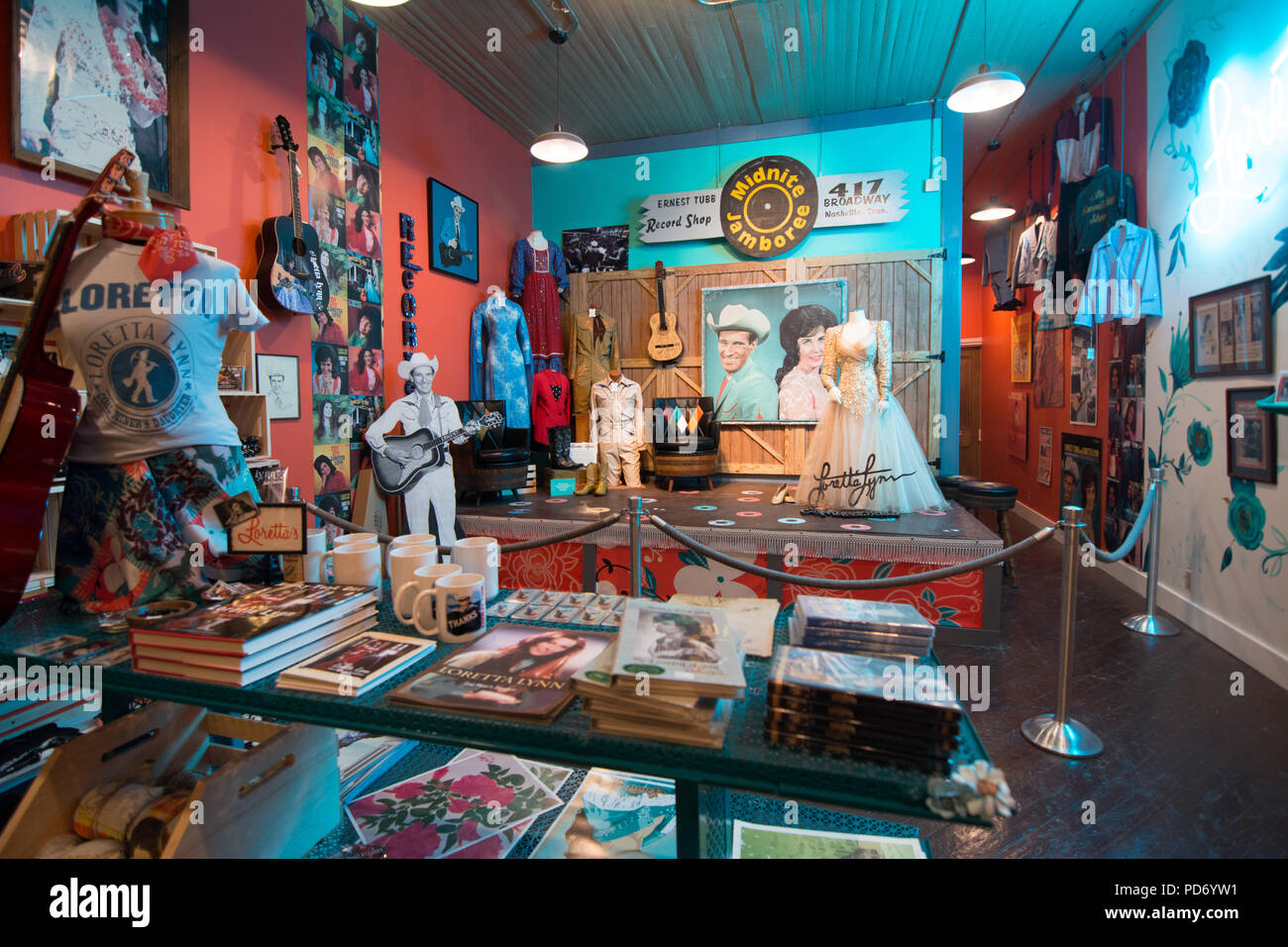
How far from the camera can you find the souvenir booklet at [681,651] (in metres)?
0.89

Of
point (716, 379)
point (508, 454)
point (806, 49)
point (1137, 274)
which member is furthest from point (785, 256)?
point (508, 454)

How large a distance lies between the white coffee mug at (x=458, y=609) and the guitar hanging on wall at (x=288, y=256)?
2827mm

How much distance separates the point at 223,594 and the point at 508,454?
354 cm

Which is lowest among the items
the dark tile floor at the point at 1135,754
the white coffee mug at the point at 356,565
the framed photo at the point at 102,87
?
the dark tile floor at the point at 1135,754

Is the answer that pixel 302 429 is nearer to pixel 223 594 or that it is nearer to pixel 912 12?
pixel 223 594

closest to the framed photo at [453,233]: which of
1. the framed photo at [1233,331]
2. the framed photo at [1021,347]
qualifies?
the framed photo at [1233,331]

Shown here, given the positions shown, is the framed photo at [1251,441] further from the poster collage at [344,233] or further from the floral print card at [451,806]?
the poster collage at [344,233]

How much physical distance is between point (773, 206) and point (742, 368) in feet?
4.75

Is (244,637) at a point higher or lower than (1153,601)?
higher

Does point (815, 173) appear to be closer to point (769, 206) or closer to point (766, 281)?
point (769, 206)

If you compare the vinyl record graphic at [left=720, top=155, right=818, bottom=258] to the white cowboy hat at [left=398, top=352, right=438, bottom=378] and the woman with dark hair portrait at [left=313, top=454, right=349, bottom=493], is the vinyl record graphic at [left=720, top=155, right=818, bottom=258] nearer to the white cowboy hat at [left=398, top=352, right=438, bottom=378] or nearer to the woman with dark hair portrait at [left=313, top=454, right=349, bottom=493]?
the white cowboy hat at [left=398, top=352, right=438, bottom=378]

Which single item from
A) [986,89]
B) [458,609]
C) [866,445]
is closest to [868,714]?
[458,609]

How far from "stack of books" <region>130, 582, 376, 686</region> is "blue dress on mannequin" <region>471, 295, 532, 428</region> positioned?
4170mm

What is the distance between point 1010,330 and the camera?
26.7ft
